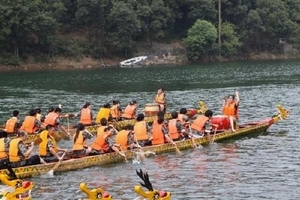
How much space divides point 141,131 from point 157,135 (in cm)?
80

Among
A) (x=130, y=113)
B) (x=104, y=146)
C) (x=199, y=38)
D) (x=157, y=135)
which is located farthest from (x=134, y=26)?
(x=104, y=146)

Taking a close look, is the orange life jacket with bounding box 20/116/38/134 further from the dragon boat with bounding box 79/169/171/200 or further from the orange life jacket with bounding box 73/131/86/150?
the dragon boat with bounding box 79/169/171/200

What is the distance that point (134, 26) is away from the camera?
93.7 m

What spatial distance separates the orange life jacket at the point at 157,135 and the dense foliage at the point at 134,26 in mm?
60370

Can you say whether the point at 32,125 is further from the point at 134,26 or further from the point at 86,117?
the point at 134,26

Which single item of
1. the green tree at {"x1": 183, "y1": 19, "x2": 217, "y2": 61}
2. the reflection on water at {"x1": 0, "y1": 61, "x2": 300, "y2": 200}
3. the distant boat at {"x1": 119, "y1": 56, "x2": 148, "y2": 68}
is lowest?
the reflection on water at {"x1": 0, "y1": 61, "x2": 300, "y2": 200}

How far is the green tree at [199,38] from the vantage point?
100938 mm

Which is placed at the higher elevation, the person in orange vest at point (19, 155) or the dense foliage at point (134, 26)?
the dense foliage at point (134, 26)

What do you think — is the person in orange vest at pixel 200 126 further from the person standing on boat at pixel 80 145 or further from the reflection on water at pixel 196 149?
the person standing on boat at pixel 80 145

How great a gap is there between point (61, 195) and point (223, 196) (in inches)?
228

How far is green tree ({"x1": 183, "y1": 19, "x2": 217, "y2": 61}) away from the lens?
101 m

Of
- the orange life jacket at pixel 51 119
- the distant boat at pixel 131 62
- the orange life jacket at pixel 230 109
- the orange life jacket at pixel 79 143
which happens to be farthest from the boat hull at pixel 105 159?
the distant boat at pixel 131 62

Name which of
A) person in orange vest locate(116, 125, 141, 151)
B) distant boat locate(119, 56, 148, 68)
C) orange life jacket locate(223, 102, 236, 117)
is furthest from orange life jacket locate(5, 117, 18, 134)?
distant boat locate(119, 56, 148, 68)

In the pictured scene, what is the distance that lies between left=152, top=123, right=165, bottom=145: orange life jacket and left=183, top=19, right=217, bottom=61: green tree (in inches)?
2911
